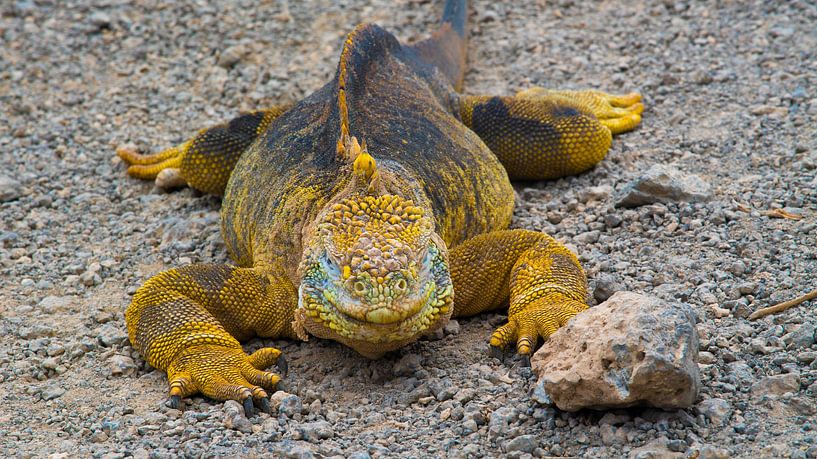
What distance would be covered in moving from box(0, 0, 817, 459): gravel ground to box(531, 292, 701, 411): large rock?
190 millimetres

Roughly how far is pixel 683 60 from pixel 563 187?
9.46 ft

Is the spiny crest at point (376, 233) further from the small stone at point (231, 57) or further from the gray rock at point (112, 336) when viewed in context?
the small stone at point (231, 57)

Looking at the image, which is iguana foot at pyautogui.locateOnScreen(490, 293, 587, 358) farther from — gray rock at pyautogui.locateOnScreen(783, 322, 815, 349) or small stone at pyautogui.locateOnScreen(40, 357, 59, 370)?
small stone at pyautogui.locateOnScreen(40, 357, 59, 370)

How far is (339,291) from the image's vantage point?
563 cm

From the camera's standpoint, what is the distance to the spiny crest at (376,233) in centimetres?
555

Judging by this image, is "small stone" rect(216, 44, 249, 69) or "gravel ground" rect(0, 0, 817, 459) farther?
"small stone" rect(216, 44, 249, 69)

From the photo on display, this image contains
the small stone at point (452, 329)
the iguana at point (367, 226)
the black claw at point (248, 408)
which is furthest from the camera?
the small stone at point (452, 329)

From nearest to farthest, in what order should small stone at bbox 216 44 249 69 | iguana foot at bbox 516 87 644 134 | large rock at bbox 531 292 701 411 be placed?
1. large rock at bbox 531 292 701 411
2. iguana foot at bbox 516 87 644 134
3. small stone at bbox 216 44 249 69

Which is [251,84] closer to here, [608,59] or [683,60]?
[608,59]

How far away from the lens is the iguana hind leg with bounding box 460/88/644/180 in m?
9.08

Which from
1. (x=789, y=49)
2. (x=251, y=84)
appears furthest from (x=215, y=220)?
(x=789, y=49)

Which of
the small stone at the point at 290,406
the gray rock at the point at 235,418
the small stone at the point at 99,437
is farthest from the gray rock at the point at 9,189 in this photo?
the small stone at the point at 290,406

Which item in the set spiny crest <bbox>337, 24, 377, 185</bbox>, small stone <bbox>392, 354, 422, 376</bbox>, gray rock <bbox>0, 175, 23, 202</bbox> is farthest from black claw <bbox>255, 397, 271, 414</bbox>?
gray rock <bbox>0, 175, 23, 202</bbox>

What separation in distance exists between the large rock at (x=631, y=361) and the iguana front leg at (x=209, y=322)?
77.1 inches
